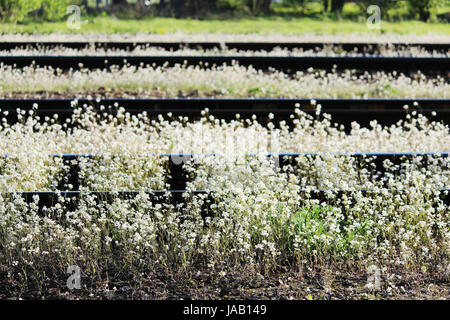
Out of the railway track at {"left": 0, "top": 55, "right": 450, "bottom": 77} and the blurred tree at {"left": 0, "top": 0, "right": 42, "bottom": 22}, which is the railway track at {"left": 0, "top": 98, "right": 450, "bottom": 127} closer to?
the railway track at {"left": 0, "top": 55, "right": 450, "bottom": 77}

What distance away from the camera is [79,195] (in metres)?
7.03

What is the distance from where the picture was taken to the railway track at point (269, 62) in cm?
1576

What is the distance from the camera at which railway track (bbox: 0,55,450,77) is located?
15.8 m

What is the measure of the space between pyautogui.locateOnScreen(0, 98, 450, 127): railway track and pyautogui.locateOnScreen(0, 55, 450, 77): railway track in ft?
9.83

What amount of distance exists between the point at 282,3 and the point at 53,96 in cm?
2417

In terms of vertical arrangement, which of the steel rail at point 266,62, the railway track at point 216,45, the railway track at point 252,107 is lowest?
the railway track at point 252,107

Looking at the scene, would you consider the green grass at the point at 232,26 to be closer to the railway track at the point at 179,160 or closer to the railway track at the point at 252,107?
the railway track at the point at 252,107

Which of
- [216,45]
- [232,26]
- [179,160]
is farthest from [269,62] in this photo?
[232,26]

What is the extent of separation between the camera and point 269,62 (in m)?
16.4

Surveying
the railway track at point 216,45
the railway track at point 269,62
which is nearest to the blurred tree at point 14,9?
the railway track at point 216,45

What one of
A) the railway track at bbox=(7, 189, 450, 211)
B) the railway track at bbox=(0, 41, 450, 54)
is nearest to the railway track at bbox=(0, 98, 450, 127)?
the railway track at bbox=(7, 189, 450, 211)

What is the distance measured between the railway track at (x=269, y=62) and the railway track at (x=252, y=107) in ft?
9.83

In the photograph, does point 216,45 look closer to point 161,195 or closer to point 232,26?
point 232,26

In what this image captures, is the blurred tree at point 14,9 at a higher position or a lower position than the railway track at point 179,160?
higher
